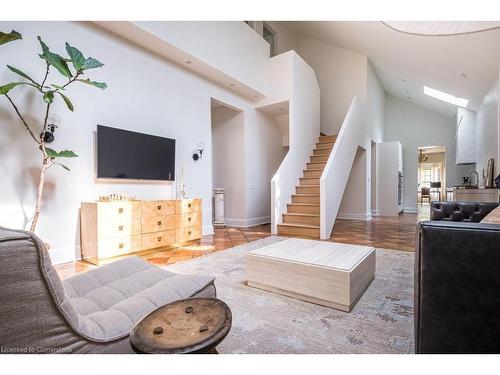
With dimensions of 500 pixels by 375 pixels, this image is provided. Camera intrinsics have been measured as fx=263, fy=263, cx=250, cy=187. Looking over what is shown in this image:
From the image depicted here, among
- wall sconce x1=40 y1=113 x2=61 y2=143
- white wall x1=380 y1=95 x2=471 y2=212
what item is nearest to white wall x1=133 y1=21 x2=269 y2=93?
wall sconce x1=40 y1=113 x2=61 y2=143

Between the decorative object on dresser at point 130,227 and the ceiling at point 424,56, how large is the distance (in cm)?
397

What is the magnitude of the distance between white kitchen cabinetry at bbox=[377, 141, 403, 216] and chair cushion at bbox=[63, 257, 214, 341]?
7.78 metres

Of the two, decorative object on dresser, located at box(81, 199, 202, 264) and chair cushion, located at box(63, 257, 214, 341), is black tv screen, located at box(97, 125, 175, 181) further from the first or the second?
chair cushion, located at box(63, 257, 214, 341)

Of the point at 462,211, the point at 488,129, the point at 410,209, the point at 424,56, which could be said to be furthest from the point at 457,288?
the point at 410,209

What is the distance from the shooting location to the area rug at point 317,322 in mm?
1393

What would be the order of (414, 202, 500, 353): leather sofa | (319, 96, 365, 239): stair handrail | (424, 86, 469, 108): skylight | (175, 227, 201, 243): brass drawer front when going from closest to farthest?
(414, 202, 500, 353): leather sofa
(175, 227, 201, 243): brass drawer front
(319, 96, 365, 239): stair handrail
(424, 86, 469, 108): skylight

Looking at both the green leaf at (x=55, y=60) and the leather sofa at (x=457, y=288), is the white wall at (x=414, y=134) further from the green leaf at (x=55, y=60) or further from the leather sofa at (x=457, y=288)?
the green leaf at (x=55, y=60)

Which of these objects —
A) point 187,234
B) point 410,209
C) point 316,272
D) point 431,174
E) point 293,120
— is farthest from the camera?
point 431,174

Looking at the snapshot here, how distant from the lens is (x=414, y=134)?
9250 mm

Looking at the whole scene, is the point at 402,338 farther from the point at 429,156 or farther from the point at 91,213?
the point at 429,156

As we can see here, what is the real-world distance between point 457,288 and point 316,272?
1.02 metres

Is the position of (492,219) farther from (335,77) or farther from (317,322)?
(335,77)

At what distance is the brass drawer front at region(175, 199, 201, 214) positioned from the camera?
12.6 ft
